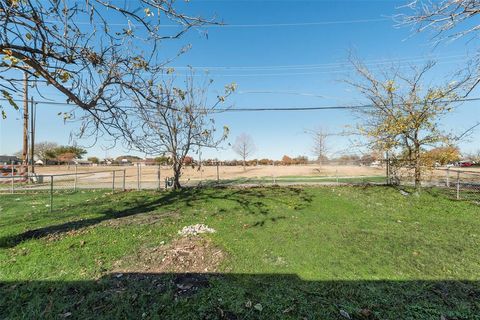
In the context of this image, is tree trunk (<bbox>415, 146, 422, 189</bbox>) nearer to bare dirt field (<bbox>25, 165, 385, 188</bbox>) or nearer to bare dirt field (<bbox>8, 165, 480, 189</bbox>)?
bare dirt field (<bbox>8, 165, 480, 189</bbox>)

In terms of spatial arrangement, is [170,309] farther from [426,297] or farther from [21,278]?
[426,297]

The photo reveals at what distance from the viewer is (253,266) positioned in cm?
450

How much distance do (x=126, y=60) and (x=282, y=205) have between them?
6227 mm

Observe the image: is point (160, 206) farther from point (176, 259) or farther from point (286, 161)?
point (286, 161)

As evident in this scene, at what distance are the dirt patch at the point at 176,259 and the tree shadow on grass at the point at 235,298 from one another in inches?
10.0

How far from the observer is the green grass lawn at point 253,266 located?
3.35 m

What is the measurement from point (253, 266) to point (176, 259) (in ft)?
4.17

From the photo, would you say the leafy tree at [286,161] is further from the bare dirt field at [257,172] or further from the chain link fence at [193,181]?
the chain link fence at [193,181]

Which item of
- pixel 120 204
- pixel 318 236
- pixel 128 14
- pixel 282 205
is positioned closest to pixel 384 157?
pixel 282 205

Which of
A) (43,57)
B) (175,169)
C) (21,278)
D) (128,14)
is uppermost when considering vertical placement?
(128,14)

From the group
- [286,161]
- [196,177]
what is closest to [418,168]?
[196,177]

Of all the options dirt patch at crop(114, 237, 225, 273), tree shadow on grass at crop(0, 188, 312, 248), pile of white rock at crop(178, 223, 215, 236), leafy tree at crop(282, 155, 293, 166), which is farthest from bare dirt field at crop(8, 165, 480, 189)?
leafy tree at crop(282, 155, 293, 166)

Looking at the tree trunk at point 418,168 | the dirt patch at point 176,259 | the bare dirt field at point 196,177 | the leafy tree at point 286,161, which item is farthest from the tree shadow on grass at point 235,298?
the leafy tree at point 286,161

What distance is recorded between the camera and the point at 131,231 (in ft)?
21.1
